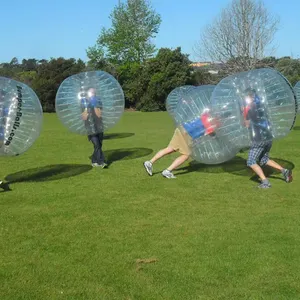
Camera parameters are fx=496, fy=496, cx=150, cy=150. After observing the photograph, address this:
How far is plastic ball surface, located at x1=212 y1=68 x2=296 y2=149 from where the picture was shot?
7.21 meters

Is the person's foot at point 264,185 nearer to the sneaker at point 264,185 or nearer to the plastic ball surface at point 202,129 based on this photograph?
the sneaker at point 264,185

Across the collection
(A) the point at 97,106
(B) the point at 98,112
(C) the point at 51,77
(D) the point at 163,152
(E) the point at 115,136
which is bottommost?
(E) the point at 115,136

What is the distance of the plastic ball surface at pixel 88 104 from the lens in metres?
9.70

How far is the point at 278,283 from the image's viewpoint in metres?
4.25

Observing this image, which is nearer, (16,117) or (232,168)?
(16,117)

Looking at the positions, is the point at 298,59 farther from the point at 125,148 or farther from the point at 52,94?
the point at 125,148

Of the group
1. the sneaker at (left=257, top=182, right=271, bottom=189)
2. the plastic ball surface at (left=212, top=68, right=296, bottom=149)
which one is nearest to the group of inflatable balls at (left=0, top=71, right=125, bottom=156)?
the plastic ball surface at (left=212, top=68, right=296, bottom=149)

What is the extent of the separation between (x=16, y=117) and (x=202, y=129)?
2.91 meters

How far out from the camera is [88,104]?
9656 millimetres

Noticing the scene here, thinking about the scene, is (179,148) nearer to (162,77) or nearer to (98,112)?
(98,112)

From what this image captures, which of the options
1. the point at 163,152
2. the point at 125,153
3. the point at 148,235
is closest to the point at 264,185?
the point at 163,152

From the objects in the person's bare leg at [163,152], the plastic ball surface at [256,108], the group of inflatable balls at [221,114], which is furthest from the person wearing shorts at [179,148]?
the plastic ball surface at [256,108]

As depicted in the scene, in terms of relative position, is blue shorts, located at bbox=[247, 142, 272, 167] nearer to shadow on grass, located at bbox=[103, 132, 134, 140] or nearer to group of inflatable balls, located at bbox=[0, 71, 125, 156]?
group of inflatable balls, located at bbox=[0, 71, 125, 156]

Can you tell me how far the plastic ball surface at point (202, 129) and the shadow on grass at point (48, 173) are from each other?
2553mm
